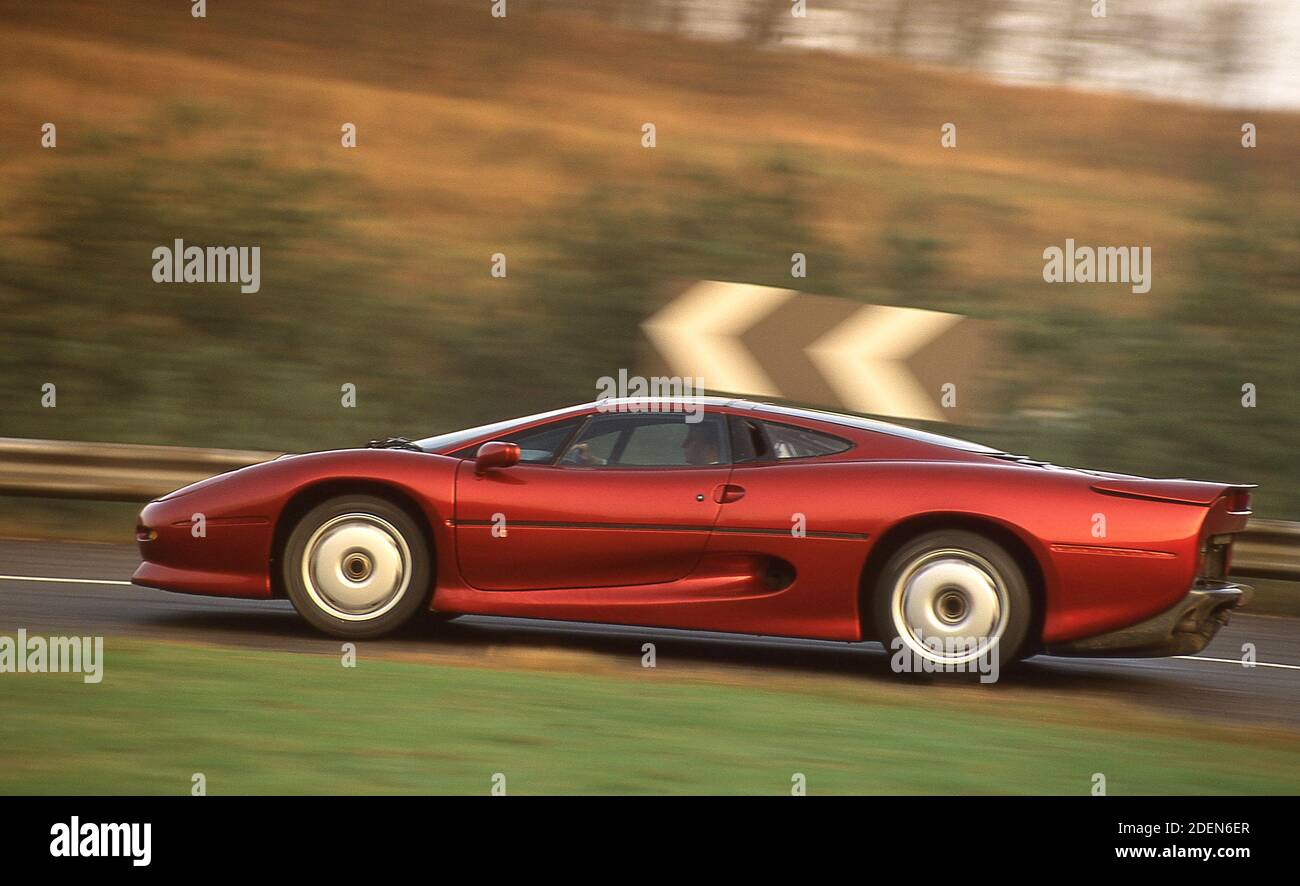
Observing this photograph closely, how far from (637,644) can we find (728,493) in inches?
45.5

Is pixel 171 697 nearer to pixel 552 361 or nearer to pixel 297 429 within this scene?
pixel 297 429

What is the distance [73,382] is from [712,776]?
9.98m

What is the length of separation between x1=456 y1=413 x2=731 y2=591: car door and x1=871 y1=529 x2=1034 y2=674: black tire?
0.85 m

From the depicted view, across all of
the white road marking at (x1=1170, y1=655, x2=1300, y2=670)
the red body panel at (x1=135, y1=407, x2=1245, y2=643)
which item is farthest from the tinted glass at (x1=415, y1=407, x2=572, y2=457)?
the white road marking at (x1=1170, y1=655, x2=1300, y2=670)

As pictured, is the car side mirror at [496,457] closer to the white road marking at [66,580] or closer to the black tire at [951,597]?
the black tire at [951,597]

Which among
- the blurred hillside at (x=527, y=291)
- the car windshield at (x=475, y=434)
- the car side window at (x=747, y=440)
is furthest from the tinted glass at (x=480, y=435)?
the blurred hillside at (x=527, y=291)

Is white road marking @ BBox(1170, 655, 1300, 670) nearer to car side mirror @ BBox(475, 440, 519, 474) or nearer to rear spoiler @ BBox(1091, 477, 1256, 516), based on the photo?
rear spoiler @ BBox(1091, 477, 1256, 516)

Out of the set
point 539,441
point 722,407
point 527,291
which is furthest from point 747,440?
point 527,291

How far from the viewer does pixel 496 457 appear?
276 inches

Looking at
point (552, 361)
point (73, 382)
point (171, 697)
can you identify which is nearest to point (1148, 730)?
point (171, 697)

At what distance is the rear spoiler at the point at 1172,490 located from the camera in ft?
21.7

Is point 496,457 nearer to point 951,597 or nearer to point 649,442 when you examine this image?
point 649,442

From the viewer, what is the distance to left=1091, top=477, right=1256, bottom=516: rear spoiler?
21.7ft
